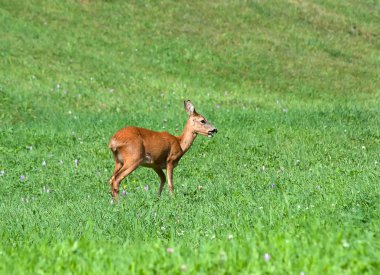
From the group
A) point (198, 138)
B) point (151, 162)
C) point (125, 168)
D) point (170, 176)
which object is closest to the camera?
point (125, 168)

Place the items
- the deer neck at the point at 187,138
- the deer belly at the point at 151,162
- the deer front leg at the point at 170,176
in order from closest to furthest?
the deer front leg at the point at 170,176 < the deer belly at the point at 151,162 < the deer neck at the point at 187,138

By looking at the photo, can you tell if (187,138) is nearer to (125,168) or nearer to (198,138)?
(125,168)

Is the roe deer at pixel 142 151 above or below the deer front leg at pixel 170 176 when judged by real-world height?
above

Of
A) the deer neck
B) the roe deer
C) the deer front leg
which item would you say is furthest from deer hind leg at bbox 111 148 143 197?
the deer neck

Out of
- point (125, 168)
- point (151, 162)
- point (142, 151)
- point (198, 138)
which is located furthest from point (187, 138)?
point (198, 138)

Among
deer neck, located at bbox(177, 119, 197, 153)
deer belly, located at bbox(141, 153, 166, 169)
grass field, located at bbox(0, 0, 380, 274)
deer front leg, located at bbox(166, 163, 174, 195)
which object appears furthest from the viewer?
deer neck, located at bbox(177, 119, 197, 153)

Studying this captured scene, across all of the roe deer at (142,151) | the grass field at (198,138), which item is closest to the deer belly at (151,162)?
the roe deer at (142,151)

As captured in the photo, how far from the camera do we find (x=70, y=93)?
23031 millimetres

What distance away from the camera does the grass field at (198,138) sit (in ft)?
18.5

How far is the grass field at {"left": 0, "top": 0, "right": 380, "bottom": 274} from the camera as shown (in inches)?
222

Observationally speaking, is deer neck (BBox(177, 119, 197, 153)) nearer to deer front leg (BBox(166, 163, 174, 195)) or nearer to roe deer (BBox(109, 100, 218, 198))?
roe deer (BBox(109, 100, 218, 198))

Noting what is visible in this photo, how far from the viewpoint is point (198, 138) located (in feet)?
52.5

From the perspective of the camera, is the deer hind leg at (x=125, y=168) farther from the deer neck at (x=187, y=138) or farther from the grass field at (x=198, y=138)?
the deer neck at (x=187, y=138)

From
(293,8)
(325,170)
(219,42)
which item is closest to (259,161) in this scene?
(325,170)
